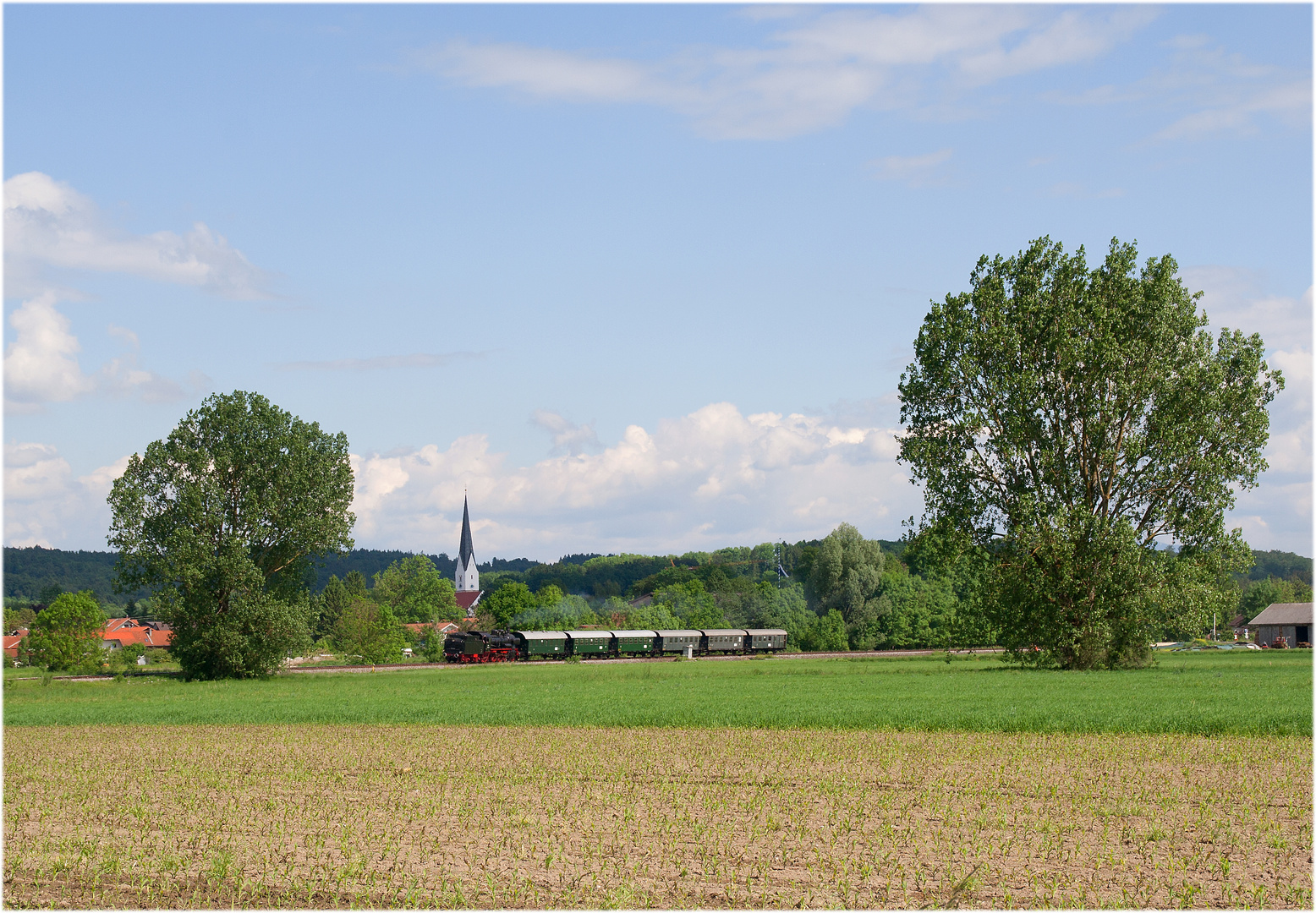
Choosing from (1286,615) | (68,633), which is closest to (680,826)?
(68,633)

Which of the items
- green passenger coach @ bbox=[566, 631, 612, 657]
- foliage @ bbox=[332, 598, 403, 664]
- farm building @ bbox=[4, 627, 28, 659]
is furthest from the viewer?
farm building @ bbox=[4, 627, 28, 659]

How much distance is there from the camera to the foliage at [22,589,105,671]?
81938mm

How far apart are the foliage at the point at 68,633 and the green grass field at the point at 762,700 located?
21.8 m

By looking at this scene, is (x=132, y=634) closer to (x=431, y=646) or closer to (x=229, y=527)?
(x=431, y=646)

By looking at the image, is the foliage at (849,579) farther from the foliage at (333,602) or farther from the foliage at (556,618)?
the foliage at (333,602)

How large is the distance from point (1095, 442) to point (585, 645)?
53001 mm

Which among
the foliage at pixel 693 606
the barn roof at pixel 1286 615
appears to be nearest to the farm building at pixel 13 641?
the foliage at pixel 693 606

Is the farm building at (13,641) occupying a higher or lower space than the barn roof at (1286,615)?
lower

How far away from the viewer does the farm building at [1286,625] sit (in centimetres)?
11769

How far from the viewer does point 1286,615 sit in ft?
397

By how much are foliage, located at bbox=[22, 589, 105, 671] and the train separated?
27.0 meters

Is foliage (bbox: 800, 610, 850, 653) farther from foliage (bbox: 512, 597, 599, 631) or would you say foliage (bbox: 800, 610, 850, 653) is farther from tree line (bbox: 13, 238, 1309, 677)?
tree line (bbox: 13, 238, 1309, 677)

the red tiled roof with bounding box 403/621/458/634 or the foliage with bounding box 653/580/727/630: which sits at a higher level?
the foliage with bounding box 653/580/727/630

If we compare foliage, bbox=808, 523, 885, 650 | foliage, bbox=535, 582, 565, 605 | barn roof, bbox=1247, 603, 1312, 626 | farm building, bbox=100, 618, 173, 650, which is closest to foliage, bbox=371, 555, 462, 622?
foliage, bbox=535, 582, 565, 605
